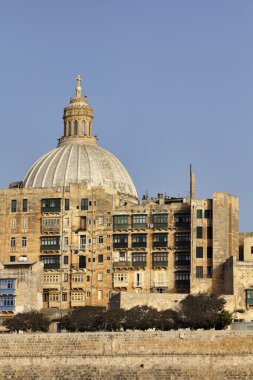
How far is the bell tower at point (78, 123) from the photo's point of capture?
398 feet

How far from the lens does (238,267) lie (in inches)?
4018

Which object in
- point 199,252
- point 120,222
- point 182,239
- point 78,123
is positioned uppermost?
point 78,123

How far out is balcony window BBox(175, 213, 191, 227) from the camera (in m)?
108

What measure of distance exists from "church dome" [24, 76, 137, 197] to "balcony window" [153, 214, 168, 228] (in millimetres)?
8127

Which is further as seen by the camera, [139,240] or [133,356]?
[139,240]

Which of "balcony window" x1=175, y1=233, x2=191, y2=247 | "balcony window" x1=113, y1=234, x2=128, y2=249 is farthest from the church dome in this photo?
"balcony window" x1=175, y1=233, x2=191, y2=247

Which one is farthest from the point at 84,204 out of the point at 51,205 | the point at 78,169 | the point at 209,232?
the point at 209,232

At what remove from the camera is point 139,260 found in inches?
4264

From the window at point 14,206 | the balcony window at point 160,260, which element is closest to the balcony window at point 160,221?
the balcony window at point 160,260

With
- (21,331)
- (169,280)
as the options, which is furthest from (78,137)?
(21,331)

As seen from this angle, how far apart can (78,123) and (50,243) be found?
15545mm

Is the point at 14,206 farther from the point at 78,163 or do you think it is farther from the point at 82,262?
the point at 78,163

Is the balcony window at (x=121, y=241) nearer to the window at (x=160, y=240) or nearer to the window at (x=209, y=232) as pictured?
the window at (x=160, y=240)

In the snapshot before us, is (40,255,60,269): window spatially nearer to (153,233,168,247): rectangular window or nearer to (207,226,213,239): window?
(153,233,168,247): rectangular window
